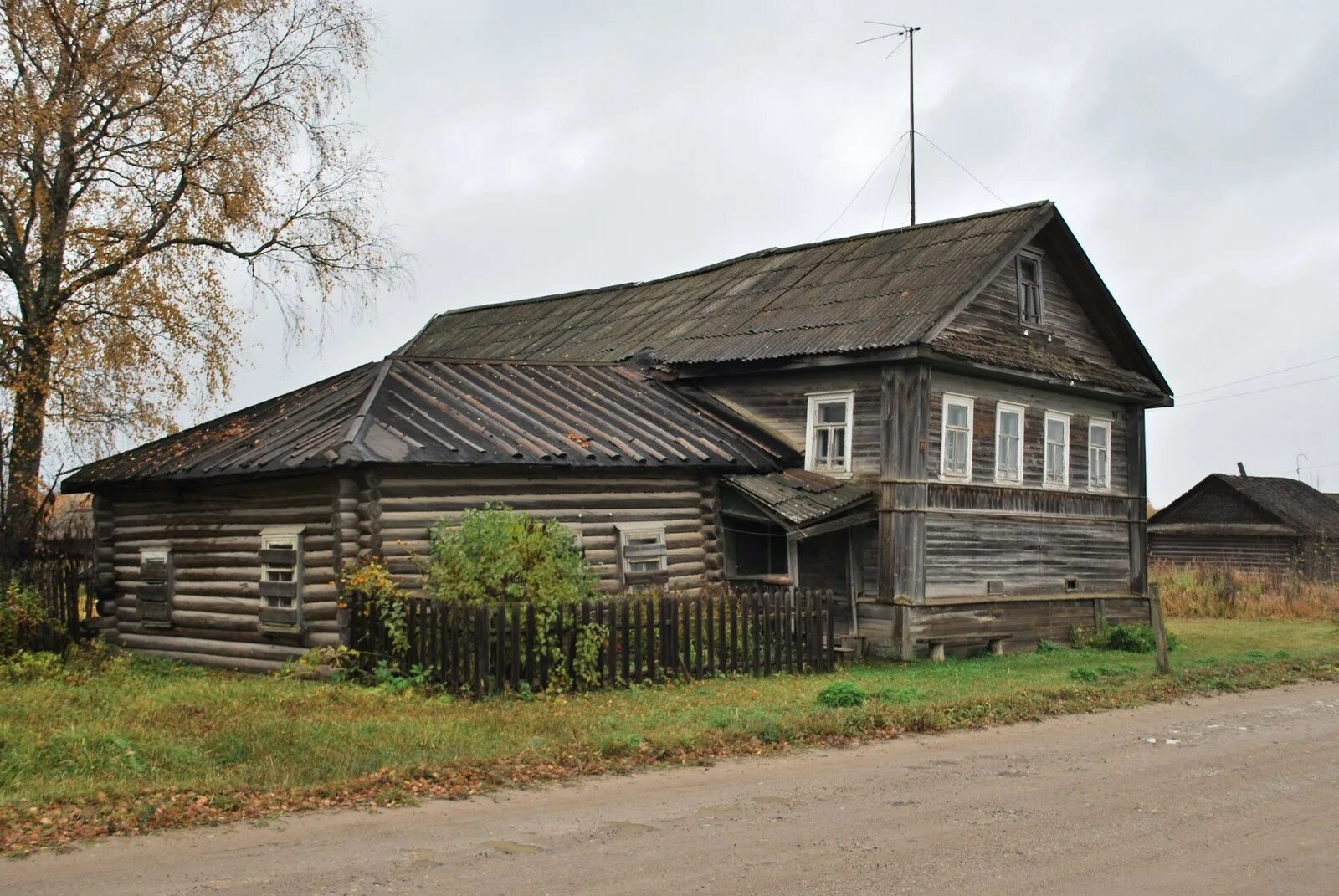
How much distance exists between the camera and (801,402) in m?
23.2

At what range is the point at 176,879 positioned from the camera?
7457mm

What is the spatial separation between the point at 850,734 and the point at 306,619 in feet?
27.4

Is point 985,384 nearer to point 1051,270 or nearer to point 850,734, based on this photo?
point 1051,270

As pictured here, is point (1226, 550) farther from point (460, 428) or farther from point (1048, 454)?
point (460, 428)

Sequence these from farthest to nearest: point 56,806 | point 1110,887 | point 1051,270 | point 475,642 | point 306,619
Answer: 1. point 1051,270
2. point 306,619
3. point 475,642
4. point 56,806
5. point 1110,887

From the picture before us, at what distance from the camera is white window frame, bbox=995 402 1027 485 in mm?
23688

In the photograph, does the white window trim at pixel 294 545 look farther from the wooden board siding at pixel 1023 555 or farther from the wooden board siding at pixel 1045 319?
the wooden board siding at pixel 1045 319

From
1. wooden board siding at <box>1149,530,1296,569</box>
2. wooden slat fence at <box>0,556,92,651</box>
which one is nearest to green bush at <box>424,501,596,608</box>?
wooden slat fence at <box>0,556,92,651</box>

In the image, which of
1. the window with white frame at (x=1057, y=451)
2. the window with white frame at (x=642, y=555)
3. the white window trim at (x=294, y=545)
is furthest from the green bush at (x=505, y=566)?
the window with white frame at (x=1057, y=451)

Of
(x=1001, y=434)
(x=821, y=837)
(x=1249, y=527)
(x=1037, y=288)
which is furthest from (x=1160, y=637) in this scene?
(x=1249, y=527)

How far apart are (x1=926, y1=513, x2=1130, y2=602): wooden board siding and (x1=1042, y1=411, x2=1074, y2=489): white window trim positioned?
70cm

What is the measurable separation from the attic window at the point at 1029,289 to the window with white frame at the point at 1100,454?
3008mm

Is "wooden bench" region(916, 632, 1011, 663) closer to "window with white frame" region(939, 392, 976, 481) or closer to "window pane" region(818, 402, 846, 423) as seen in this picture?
"window with white frame" region(939, 392, 976, 481)

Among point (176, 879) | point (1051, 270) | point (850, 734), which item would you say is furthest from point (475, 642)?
point (1051, 270)
